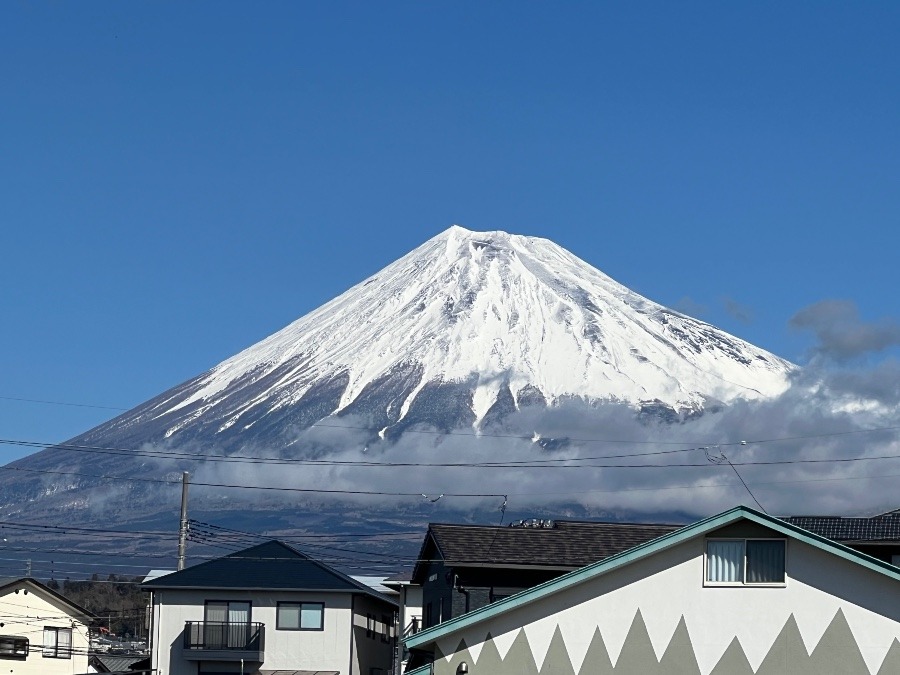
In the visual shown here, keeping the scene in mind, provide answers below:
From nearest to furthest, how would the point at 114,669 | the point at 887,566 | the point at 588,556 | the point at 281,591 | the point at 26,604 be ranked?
the point at 887,566 → the point at 588,556 → the point at 281,591 → the point at 26,604 → the point at 114,669

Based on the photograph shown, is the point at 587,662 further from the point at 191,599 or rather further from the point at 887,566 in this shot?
the point at 191,599

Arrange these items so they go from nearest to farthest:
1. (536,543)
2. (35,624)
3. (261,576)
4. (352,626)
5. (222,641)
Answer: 1. (536,543)
2. (222,641)
3. (261,576)
4. (352,626)
5. (35,624)

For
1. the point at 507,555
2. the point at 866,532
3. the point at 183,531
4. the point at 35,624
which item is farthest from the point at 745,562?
the point at 35,624

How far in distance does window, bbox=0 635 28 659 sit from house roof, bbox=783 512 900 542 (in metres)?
31.7

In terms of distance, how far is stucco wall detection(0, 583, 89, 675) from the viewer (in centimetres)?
6119

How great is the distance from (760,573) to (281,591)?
3377 centimetres

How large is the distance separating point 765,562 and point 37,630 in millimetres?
42101

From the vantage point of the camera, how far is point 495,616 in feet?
86.3

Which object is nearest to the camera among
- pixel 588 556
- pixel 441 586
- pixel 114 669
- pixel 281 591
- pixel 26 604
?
pixel 588 556

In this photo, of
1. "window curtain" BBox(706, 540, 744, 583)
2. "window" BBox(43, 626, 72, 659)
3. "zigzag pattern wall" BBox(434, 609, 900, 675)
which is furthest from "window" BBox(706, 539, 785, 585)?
"window" BBox(43, 626, 72, 659)

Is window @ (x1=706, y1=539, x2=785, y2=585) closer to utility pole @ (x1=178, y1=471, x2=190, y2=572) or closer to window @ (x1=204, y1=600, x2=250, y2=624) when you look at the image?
window @ (x1=204, y1=600, x2=250, y2=624)

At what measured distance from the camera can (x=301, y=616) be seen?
2271 inches

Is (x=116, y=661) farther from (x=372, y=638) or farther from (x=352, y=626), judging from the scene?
(x=352, y=626)

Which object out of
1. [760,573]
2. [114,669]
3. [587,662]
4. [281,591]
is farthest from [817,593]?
[114,669]
